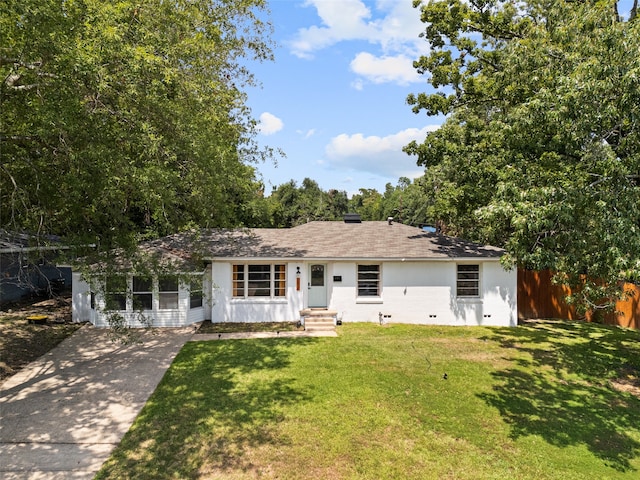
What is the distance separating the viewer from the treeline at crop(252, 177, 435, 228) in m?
41.9

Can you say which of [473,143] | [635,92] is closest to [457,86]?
[473,143]

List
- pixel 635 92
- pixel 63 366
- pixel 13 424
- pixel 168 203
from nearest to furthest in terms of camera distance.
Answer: pixel 635 92 → pixel 13 424 → pixel 168 203 → pixel 63 366

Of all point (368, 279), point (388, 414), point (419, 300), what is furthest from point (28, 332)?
point (419, 300)

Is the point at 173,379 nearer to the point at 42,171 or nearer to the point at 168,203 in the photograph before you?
the point at 168,203

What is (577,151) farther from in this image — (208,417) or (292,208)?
(292,208)

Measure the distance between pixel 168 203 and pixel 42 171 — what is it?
8.48 ft

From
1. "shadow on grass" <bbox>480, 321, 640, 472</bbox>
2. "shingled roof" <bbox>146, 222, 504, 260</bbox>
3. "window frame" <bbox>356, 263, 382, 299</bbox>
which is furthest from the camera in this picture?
"window frame" <bbox>356, 263, 382, 299</bbox>

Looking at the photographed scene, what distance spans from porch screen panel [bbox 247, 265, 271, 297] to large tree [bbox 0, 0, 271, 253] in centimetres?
443

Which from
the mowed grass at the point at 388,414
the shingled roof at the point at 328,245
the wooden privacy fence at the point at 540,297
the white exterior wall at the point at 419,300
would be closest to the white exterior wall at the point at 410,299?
the white exterior wall at the point at 419,300

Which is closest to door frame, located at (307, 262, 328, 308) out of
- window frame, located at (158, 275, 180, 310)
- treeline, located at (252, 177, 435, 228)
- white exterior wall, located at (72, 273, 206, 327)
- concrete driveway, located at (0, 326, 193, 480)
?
white exterior wall, located at (72, 273, 206, 327)

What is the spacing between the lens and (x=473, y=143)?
48.3ft

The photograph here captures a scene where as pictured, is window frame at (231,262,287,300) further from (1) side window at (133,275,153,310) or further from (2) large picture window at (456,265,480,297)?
(2) large picture window at (456,265,480,297)

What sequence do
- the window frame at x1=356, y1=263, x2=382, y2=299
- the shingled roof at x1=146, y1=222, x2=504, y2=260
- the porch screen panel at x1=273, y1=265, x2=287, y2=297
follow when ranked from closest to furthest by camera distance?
the shingled roof at x1=146, y1=222, x2=504, y2=260 → the porch screen panel at x1=273, y1=265, x2=287, y2=297 → the window frame at x1=356, y1=263, x2=382, y2=299

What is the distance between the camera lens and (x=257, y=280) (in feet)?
48.2
